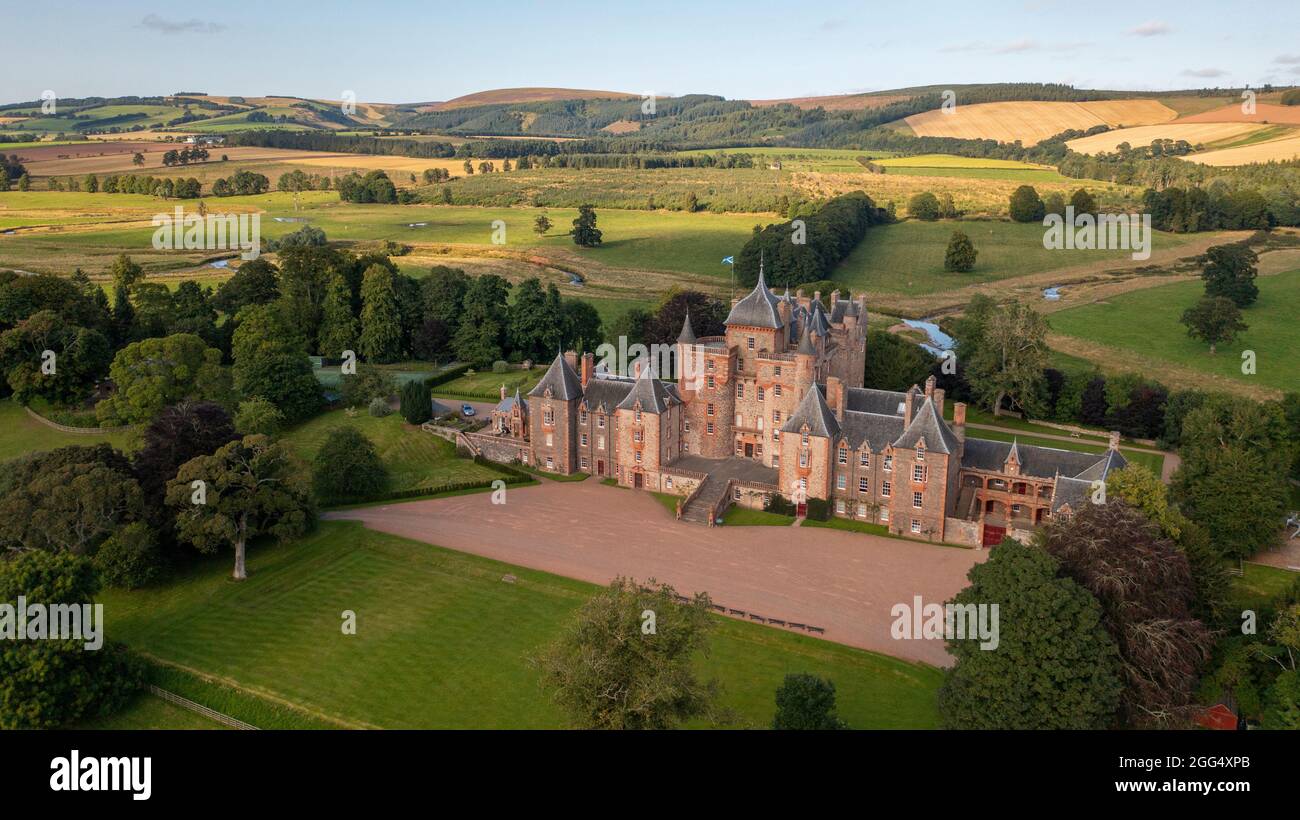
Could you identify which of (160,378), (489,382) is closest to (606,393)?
(489,382)

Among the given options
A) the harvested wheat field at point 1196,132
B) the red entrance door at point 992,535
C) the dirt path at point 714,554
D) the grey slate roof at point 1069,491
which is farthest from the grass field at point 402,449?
the harvested wheat field at point 1196,132

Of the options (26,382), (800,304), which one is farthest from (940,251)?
(26,382)

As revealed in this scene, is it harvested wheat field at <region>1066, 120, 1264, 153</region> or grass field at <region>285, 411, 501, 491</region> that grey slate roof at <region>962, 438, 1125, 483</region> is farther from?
harvested wheat field at <region>1066, 120, 1264, 153</region>

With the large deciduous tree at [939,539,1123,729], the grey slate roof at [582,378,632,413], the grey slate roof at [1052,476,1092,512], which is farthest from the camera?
the grey slate roof at [582,378,632,413]

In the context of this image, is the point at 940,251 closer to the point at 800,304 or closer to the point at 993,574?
the point at 800,304

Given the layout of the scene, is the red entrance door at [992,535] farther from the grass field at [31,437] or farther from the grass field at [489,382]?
the grass field at [31,437]

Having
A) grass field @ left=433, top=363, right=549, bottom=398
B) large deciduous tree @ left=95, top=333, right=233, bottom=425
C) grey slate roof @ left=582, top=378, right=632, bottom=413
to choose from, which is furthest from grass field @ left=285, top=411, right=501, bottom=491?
grass field @ left=433, top=363, right=549, bottom=398

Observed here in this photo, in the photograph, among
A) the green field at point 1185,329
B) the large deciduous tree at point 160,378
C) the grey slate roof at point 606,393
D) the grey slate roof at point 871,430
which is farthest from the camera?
the green field at point 1185,329
